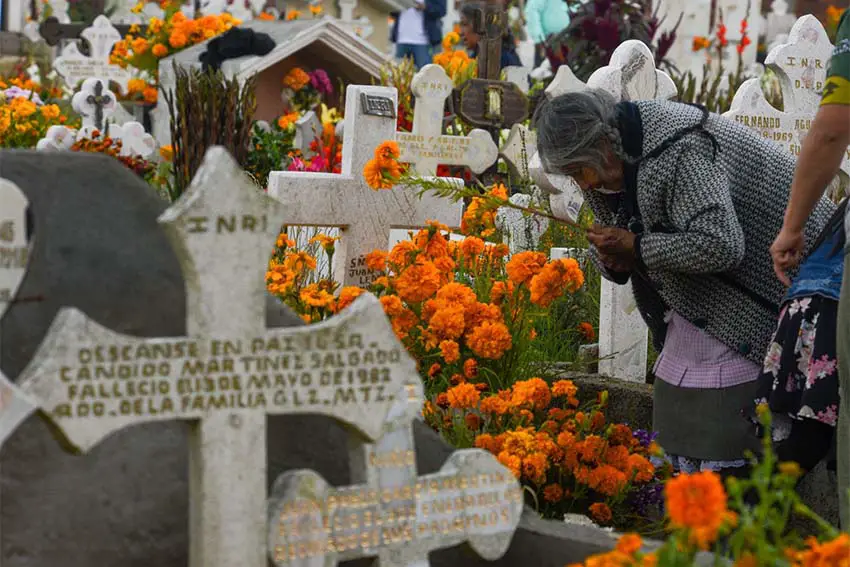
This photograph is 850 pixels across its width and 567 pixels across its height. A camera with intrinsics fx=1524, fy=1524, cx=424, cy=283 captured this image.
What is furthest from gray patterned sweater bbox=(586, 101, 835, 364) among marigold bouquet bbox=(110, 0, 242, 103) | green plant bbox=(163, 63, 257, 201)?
marigold bouquet bbox=(110, 0, 242, 103)

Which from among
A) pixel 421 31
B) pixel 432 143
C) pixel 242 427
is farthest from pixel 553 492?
Result: pixel 421 31

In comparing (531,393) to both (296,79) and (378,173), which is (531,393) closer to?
(378,173)

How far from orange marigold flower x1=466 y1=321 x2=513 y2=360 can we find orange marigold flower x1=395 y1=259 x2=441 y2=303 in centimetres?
18

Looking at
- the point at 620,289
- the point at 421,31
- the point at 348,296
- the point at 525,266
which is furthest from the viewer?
the point at 421,31

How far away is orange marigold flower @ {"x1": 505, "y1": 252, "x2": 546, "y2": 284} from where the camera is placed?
412 centimetres

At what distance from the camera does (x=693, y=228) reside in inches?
137

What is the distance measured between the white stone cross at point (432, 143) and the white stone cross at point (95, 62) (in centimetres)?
623

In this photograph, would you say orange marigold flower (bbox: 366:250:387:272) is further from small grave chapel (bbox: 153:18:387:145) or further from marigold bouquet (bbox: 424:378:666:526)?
small grave chapel (bbox: 153:18:387:145)

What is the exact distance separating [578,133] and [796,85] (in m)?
2.48

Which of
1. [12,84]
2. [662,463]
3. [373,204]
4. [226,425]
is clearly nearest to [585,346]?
[373,204]

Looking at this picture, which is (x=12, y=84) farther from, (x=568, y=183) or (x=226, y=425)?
(x=226, y=425)

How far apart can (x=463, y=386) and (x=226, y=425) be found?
4.92 ft

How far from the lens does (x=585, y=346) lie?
502 cm

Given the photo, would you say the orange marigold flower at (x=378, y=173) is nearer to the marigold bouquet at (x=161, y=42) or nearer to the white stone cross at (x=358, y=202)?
the white stone cross at (x=358, y=202)
